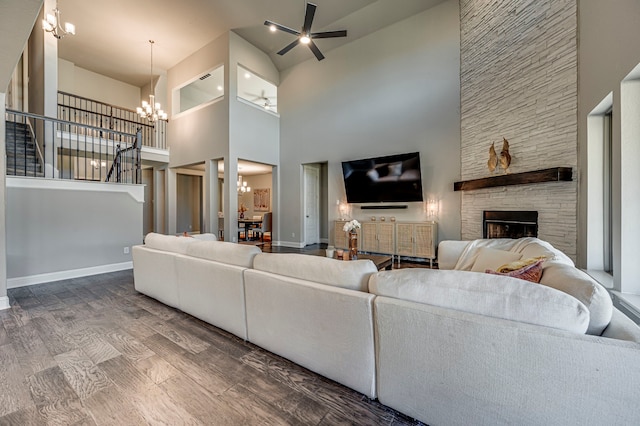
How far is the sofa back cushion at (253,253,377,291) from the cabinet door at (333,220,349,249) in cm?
455

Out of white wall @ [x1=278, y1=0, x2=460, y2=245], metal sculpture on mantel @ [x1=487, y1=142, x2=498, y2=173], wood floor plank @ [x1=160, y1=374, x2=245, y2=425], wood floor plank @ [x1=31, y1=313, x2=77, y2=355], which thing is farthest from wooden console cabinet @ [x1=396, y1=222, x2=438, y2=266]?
wood floor plank @ [x1=31, y1=313, x2=77, y2=355]

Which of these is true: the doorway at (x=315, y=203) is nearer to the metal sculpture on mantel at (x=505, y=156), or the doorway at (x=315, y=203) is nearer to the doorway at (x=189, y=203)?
the metal sculpture on mantel at (x=505, y=156)

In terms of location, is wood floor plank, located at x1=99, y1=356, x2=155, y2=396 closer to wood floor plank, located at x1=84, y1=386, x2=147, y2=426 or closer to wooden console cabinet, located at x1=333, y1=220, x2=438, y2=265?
wood floor plank, located at x1=84, y1=386, x2=147, y2=426

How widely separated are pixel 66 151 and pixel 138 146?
129 inches

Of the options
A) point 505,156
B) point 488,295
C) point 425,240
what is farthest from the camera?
point 425,240

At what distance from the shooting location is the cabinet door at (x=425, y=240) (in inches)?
205

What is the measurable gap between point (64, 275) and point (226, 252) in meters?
3.80

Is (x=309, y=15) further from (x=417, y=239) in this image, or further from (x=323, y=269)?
(x=417, y=239)

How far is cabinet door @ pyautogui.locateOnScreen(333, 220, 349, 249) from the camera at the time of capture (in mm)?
6488

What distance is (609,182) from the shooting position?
2.83 m

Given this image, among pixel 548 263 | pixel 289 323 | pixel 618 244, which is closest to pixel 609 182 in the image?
pixel 618 244

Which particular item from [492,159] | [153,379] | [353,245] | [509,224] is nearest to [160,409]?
[153,379]

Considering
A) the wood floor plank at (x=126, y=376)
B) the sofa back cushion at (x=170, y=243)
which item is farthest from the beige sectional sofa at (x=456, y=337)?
the sofa back cushion at (x=170, y=243)

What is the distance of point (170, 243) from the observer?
293 centimetres
